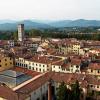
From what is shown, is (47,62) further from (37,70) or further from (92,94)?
(92,94)

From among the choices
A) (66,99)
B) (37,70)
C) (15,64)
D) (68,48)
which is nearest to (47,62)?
(37,70)

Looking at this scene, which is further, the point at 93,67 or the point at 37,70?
the point at 37,70

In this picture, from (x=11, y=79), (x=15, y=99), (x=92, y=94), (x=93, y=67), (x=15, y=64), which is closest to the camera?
(x=15, y=99)

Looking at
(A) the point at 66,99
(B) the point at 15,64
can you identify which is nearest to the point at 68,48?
(B) the point at 15,64

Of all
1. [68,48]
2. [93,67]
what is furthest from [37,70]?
[68,48]

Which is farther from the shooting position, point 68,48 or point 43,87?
point 68,48

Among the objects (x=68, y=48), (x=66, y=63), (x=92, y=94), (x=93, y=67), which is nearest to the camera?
(x=92, y=94)

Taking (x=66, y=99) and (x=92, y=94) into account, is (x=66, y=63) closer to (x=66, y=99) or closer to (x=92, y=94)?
(x=92, y=94)

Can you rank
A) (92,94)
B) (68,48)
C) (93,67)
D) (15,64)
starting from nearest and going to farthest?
(92,94), (93,67), (15,64), (68,48)

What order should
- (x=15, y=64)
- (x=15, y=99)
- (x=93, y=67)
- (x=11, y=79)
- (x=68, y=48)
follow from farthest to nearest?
(x=68, y=48) → (x=15, y=64) → (x=93, y=67) → (x=11, y=79) → (x=15, y=99)
